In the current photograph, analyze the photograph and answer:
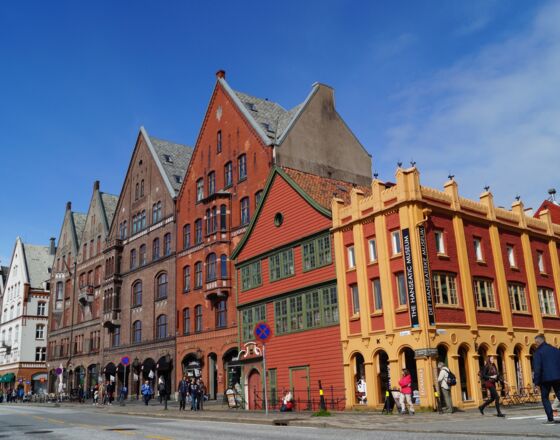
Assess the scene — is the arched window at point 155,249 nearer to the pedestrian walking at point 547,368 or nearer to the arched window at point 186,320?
the arched window at point 186,320

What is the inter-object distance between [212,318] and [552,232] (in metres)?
24.1

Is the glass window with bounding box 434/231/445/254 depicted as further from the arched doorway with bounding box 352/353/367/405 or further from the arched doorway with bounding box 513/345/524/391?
the arched doorway with bounding box 513/345/524/391

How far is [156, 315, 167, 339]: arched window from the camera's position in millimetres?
50722

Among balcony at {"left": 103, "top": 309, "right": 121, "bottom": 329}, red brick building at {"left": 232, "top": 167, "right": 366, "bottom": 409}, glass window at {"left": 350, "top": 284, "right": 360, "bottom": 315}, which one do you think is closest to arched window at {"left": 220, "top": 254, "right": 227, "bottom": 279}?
red brick building at {"left": 232, "top": 167, "right": 366, "bottom": 409}

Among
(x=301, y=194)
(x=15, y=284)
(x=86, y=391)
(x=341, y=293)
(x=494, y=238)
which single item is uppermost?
(x=15, y=284)

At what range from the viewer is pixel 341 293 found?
28.6 meters

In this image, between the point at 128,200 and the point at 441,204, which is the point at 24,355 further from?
the point at 441,204

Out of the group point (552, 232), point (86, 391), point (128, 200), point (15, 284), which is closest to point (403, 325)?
point (552, 232)

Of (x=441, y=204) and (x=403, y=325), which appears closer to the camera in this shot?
(x=403, y=325)

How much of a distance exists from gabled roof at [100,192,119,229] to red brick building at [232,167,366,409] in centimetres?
3533

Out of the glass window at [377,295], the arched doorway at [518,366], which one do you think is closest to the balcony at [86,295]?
the glass window at [377,295]

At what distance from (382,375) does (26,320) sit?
69.7 meters

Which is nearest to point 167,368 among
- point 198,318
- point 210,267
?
point 198,318

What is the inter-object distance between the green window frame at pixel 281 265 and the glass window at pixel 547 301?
531 inches
